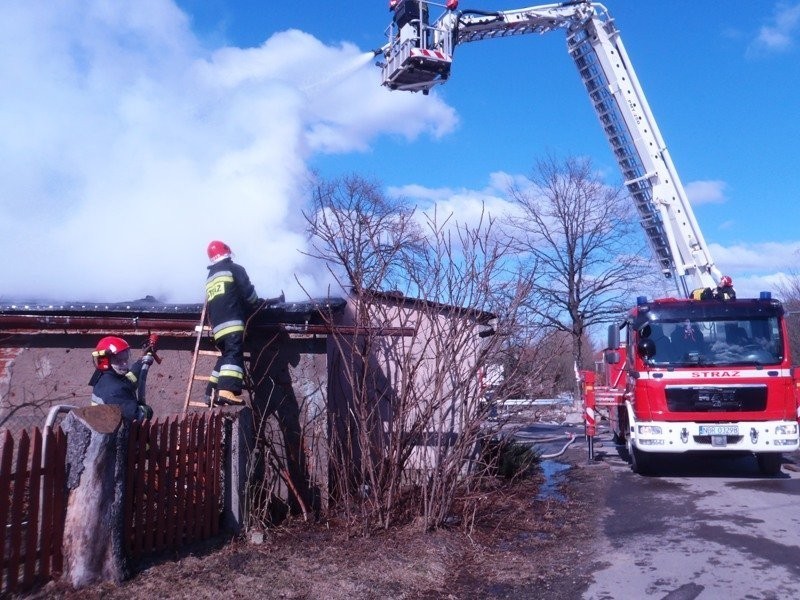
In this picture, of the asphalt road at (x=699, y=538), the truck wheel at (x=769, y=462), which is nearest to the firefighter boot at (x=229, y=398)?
the asphalt road at (x=699, y=538)

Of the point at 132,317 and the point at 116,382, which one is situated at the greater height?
the point at 132,317

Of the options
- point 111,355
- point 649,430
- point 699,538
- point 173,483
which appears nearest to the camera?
point 173,483

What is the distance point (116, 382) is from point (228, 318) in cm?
130

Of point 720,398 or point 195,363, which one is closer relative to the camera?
point 195,363

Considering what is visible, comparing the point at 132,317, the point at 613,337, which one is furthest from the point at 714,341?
the point at 132,317

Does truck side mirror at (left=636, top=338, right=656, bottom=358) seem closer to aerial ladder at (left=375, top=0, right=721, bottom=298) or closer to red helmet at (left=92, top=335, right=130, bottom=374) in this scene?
aerial ladder at (left=375, top=0, right=721, bottom=298)

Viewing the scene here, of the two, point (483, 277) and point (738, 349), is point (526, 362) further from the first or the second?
point (738, 349)

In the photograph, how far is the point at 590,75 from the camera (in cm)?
1521

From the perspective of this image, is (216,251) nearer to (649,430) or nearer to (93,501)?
(93,501)

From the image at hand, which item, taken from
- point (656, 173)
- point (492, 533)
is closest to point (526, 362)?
point (492, 533)

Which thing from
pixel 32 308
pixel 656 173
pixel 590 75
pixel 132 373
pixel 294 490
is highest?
pixel 590 75

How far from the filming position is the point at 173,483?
6426 millimetres

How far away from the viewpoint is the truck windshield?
11859 millimetres

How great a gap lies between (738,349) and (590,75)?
622 centimetres
